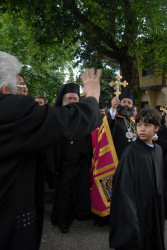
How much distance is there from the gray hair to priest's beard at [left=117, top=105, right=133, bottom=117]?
3.82 metres

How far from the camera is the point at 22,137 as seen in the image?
139 cm

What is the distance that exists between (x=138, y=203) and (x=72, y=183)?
1850mm

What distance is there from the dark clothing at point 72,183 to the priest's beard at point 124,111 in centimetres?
104

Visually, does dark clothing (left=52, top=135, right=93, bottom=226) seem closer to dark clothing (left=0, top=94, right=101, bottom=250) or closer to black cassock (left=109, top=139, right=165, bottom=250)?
black cassock (left=109, top=139, right=165, bottom=250)

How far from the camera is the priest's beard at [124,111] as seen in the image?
5.20 m

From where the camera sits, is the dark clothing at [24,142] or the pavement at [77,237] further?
the pavement at [77,237]

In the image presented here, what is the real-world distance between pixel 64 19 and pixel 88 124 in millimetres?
7992

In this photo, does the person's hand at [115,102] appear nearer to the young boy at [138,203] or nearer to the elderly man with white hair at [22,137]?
the young boy at [138,203]

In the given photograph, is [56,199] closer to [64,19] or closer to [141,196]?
[141,196]

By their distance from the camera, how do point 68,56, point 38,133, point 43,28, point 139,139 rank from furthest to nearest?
point 68,56 → point 43,28 → point 139,139 → point 38,133

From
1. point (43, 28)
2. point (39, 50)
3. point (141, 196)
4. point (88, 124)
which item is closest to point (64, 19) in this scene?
point (43, 28)

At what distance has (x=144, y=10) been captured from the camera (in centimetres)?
757

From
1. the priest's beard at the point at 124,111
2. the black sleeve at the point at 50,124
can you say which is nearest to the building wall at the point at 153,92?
the priest's beard at the point at 124,111

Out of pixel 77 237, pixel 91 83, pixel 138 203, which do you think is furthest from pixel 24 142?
pixel 77 237
